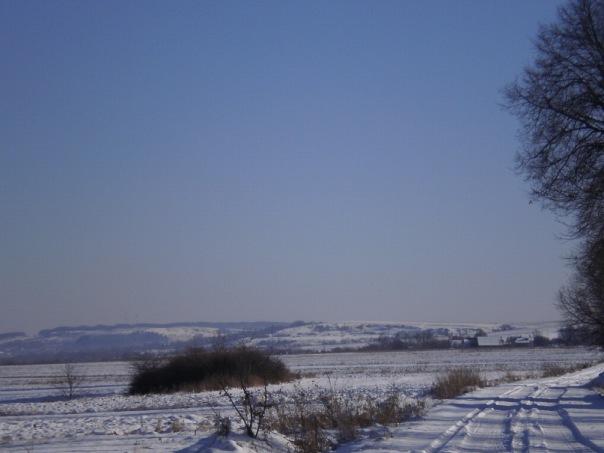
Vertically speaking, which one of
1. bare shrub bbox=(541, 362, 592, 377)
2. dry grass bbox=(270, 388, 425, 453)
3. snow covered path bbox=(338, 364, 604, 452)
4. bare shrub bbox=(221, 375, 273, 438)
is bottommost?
bare shrub bbox=(541, 362, 592, 377)

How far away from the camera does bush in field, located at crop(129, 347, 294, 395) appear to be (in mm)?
47844

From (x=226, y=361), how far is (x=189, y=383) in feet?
12.0

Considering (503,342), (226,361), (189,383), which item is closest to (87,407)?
(189,383)

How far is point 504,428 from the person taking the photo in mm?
15117

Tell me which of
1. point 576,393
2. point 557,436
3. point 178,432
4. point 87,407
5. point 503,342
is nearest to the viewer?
point 557,436

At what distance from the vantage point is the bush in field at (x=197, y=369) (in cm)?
4784

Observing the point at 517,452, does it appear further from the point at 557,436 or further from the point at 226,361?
the point at 226,361

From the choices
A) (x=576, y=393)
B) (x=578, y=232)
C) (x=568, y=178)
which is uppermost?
(x=568, y=178)

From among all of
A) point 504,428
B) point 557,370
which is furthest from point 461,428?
point 557,370

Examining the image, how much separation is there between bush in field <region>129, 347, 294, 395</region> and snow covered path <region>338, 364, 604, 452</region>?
27013 millimetres

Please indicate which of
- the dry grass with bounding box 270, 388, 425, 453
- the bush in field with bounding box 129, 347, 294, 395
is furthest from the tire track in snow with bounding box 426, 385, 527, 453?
the bush in field with bounding box 129, 347, 294, 395

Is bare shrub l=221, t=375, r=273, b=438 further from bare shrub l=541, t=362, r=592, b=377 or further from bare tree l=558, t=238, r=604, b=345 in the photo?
bare shrub l=541, t=362, r=592, b=377

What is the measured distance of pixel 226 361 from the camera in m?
50.3

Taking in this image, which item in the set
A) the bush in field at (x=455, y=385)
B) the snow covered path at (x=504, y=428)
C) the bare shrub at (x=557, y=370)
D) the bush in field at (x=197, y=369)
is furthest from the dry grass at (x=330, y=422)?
the bare shrub at (x=557, y=370)
